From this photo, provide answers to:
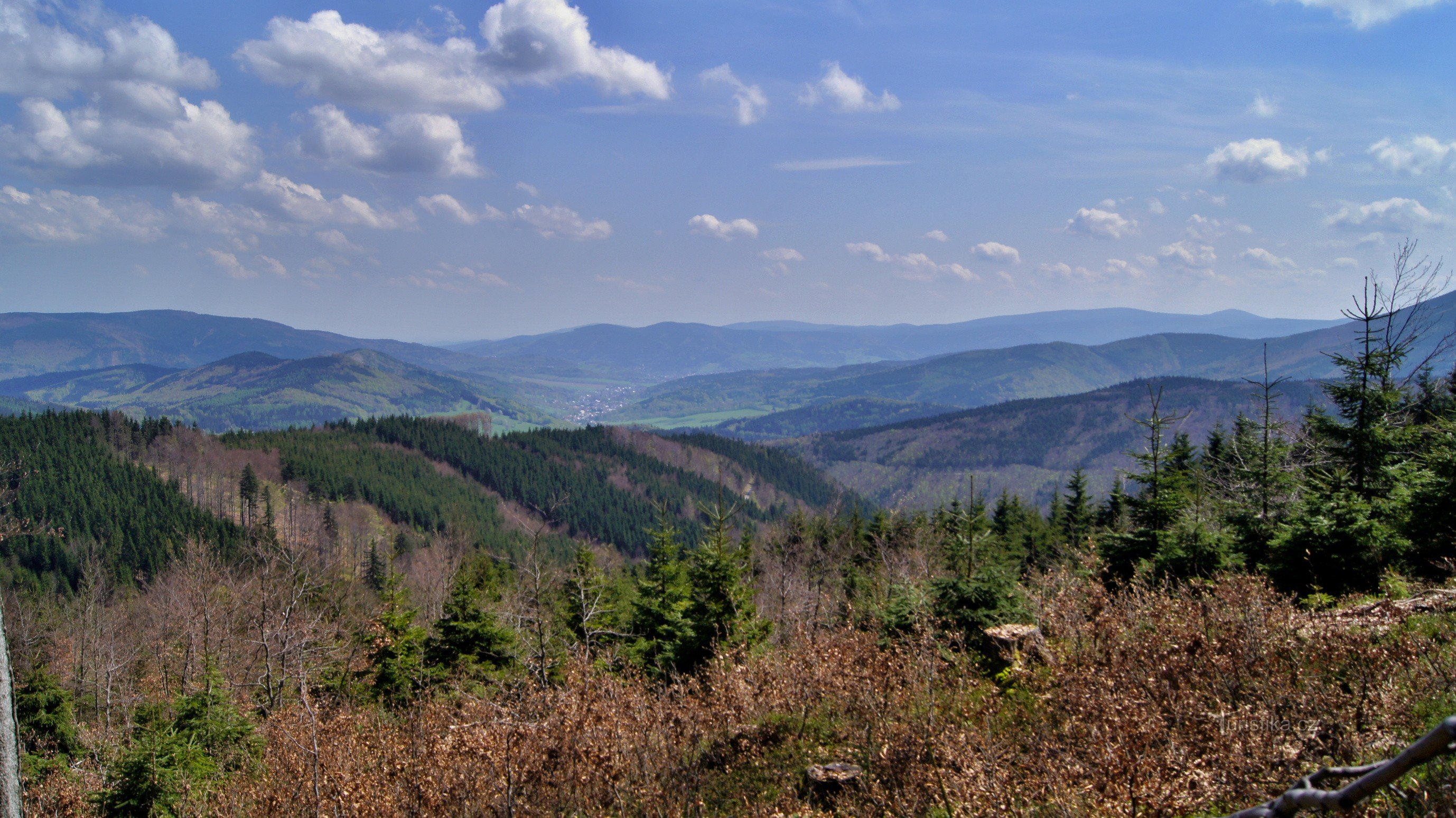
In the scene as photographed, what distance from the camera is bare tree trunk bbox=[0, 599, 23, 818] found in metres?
6.89

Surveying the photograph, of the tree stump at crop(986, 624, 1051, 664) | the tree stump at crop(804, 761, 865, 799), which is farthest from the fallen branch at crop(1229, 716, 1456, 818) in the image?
the tree stump at crop(986, 624, 1051, 664)

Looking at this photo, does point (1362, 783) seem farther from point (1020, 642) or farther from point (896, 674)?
point (1020, 642)

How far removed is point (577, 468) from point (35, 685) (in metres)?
144

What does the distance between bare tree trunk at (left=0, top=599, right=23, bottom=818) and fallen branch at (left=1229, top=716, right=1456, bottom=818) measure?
9843 millimetres

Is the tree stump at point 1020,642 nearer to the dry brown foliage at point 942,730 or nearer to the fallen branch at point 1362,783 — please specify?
the dry brown foliage at point 942,730

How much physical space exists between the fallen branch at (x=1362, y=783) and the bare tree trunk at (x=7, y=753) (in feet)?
32.3

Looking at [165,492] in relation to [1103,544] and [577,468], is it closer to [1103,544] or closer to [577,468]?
[577,468]

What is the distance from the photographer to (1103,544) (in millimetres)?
19156

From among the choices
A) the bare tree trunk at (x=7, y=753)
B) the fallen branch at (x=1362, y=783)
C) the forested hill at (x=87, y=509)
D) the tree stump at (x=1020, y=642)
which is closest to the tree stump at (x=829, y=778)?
the tree stump at (x=1020, y=642)

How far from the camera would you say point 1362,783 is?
149 cm

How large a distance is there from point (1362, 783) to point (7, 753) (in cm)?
1049

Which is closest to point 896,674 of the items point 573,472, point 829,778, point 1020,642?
point 829,778

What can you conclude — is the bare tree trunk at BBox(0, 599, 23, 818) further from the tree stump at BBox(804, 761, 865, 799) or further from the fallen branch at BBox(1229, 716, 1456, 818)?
the fallen branch at BBox(1229, 716, 1456, 818)

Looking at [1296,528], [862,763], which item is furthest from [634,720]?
[1296,528]
